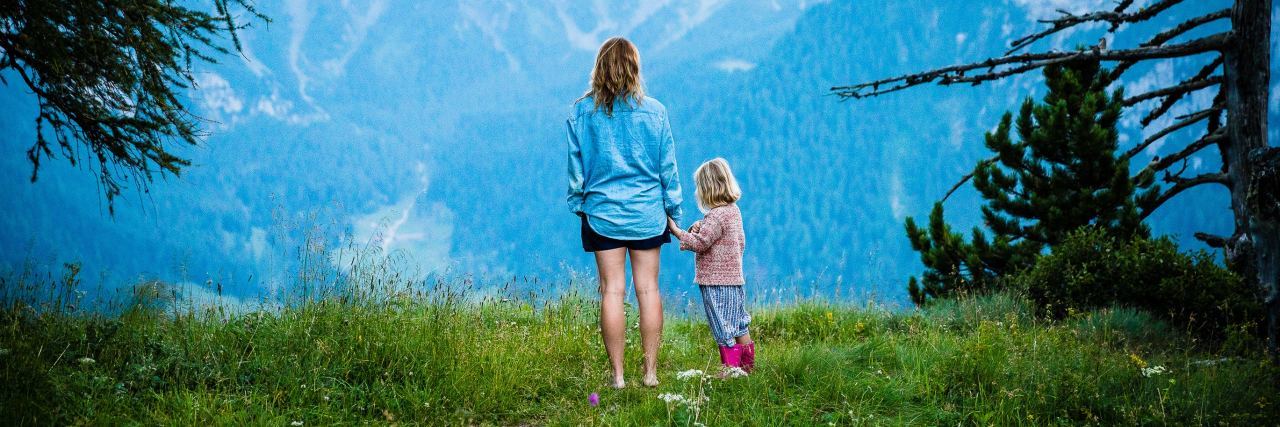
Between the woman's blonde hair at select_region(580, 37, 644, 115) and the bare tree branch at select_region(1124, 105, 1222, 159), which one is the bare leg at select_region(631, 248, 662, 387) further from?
the bare tree branch at select_region(1124, 105, 1222, 159)

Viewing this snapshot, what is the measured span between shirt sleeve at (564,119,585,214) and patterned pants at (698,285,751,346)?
1.02 m

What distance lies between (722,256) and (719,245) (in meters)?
0.07

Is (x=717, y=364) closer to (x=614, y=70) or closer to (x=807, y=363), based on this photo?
(x=807, y=363)

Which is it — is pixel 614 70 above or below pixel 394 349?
above

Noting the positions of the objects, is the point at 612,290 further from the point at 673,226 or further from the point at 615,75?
the point at 615,75

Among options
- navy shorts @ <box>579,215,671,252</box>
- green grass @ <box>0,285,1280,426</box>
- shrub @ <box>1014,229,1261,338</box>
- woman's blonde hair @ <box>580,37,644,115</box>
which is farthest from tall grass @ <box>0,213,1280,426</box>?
shrub @ <box>1014,229,1261,338</box>

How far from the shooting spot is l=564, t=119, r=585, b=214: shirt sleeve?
439cm

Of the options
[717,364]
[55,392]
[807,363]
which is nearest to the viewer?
[55,392]

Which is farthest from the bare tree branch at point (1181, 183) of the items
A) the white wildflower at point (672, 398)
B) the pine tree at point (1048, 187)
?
the white wildflower at point (672, 398)

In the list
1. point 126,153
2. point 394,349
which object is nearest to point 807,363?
point 394,349

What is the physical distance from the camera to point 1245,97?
22.1 feet

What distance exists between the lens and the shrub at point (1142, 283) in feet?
24.3

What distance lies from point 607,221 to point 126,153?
4.69m

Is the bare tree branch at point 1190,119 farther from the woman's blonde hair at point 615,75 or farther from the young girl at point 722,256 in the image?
the woman's blonde hair at point 615,75
